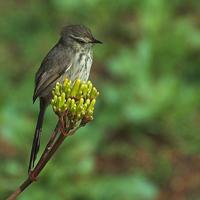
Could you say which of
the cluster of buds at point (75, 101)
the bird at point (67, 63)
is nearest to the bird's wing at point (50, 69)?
the bird at point (67, 63)

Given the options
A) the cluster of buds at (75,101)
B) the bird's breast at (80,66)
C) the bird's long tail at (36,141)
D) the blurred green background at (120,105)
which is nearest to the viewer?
the cluster of buds at (75,101)

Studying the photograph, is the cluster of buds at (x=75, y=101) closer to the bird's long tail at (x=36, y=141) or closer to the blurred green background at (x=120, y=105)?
the bird's long tail at (x=36, y=141)

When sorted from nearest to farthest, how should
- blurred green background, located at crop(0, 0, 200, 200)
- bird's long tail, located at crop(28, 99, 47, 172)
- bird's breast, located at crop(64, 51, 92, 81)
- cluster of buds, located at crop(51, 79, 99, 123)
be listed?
cluster of buds, located at crop(51, 79, 99, 123)
bird's long tail, located at crop(28, 99, 47, 172)
bird's breast, located at crop(64, 51, 92, 81)
blurred green background, located at crop(0, 0, 200, 200)

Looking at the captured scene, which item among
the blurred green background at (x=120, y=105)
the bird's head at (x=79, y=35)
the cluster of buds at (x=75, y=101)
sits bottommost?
the cluster of buds at (x=75, y=101)

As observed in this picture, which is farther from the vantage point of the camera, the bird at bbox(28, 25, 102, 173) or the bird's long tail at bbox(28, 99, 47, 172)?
the bird at bbox(28, 25, 102, 173)

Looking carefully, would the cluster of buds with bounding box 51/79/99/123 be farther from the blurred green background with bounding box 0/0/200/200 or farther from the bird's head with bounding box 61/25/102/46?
the blurred green background with bounding box 0/0/200/200

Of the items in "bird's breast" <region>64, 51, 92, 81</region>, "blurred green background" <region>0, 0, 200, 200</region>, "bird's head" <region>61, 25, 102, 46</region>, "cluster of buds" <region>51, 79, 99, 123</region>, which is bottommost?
"cluster of buds" <region>51, 79, 99, 123</region>

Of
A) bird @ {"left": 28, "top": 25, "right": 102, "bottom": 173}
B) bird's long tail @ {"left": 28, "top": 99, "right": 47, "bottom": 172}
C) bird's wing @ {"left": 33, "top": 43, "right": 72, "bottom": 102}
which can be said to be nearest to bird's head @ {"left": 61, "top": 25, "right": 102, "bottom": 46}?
bird @ {"left": 28, "top": 25, "right": 102, "bottom": 173}
